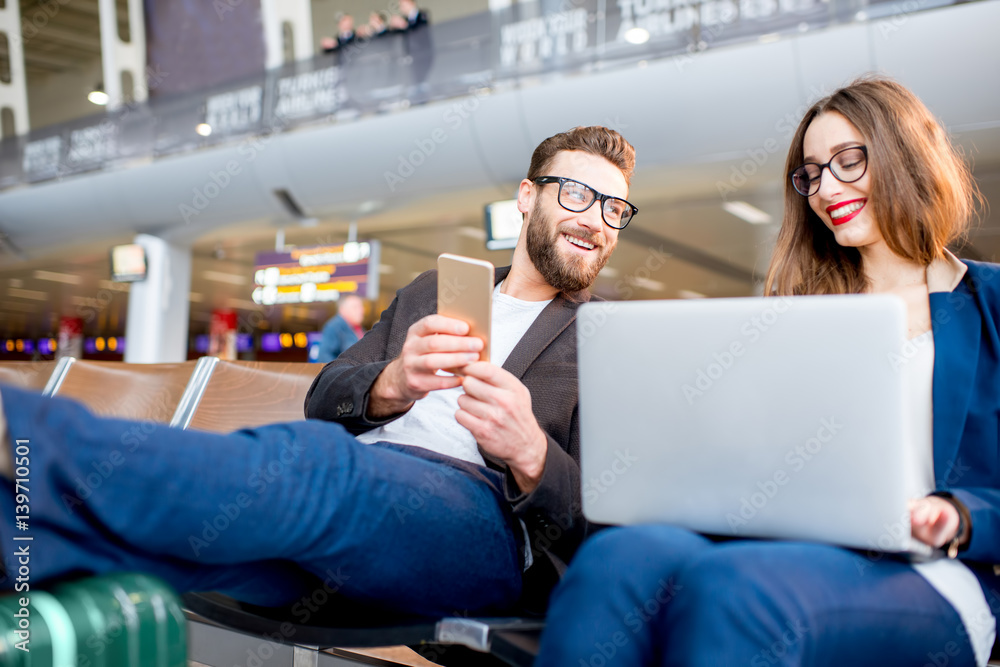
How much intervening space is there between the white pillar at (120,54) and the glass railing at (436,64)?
36cm

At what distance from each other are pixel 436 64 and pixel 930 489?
5.77 meters

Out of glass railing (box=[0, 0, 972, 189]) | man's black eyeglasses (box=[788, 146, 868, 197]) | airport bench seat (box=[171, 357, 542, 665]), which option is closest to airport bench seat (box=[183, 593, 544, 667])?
airport bench seat (box=[171, 357, 542, 665])

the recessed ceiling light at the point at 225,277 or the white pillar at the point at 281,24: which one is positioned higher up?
the white pillar at the point at 281,24

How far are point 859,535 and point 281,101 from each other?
716 centimetres

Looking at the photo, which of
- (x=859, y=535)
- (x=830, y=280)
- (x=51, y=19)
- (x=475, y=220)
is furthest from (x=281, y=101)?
(x=859, y=535)

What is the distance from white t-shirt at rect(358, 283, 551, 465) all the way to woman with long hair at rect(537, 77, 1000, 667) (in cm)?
52

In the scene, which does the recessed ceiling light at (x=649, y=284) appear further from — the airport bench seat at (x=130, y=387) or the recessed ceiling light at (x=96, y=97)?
the airport bench seat at (x=130, y=387)

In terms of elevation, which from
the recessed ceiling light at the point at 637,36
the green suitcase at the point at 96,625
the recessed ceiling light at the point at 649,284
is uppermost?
the recessed ceiling light at the point at 637,36

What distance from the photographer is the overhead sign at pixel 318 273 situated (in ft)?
24.2

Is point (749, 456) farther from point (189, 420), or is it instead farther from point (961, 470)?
point (189, 420)

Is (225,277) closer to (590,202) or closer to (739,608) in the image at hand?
(590,202)

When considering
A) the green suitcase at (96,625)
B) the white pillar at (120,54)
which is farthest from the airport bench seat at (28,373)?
the white pillar at (120,54)

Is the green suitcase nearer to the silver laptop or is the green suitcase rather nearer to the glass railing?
the silver laptop

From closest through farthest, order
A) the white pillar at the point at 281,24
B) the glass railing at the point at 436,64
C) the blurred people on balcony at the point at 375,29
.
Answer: the glass railing at the point at 436,64 → the blurred people on balcony at the point at 375,29 → the white pillar at the point at 281,24
